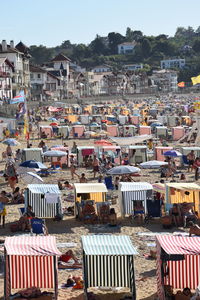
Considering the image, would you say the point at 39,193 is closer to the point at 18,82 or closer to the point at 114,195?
the point at 114,195

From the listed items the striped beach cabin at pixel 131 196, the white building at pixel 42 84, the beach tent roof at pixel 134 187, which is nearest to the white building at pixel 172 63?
the white building at pixel 42 84

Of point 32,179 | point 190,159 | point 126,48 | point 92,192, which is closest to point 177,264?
point 92,192

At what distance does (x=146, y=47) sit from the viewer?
183m

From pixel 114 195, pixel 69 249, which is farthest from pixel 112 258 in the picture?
pixel 114 195

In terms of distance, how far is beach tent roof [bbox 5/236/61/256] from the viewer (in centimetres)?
1005

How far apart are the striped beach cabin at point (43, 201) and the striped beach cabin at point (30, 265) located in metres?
5.09

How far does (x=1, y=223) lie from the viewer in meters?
15.7

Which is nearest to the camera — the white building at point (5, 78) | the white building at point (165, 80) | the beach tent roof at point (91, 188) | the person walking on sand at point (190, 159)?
the beach tent roof at point (91, 188)

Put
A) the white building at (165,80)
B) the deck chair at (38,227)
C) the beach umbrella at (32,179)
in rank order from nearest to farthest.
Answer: the deck chair at (38,227)
the beach umbrella at (32,179)
the white building at (165,80)

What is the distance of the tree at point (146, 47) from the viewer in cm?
18139

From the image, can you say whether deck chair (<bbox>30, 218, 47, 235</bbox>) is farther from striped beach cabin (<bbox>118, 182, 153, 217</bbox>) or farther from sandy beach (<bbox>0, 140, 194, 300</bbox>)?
striped beach cabin (<bbox>118, 182, 153, 217</bbox>)

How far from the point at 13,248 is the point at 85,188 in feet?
20.9

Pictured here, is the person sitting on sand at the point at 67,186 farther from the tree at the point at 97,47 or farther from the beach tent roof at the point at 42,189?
the tree at the point at 97,47

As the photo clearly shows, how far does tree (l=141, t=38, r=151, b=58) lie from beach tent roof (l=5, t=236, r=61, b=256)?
17427cm
